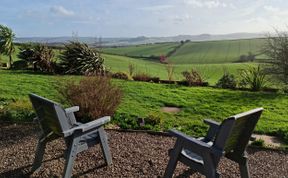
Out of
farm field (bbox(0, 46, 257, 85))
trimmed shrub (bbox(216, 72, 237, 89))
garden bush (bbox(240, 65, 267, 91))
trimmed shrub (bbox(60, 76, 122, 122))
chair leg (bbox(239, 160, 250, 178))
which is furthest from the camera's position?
farm field (bbox(0, 46, 257, 85))

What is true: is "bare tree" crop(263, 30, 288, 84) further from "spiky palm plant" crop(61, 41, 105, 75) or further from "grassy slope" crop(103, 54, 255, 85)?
"spiky palm plant" crop(61, 41, 105, 75)

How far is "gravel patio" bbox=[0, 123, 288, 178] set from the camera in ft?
14.5

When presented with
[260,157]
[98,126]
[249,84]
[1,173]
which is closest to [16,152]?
[1,173]

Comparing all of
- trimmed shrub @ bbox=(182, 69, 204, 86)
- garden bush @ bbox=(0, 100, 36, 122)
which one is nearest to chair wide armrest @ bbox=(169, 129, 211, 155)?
garden bush @ bbox=(0, 100, 36, 122)

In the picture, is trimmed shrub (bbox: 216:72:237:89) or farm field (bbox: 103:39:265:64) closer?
trimmed shrub (bbox: 216:72:237:89)

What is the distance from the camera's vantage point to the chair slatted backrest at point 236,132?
337 cm

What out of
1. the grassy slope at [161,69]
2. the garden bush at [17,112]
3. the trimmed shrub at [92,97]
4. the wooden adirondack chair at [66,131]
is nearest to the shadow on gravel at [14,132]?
the garden bush at [17,112]

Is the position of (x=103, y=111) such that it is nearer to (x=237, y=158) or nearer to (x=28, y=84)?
(x=237, y=158)

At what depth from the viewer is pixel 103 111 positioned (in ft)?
20.8

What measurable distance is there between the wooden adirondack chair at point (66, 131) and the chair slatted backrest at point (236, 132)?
1530mm

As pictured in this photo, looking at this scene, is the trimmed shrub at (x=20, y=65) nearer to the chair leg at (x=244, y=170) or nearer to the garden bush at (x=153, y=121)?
the garden bush at (x=153, y=121)

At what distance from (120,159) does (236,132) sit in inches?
71.8

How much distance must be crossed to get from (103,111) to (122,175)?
2.18 meters

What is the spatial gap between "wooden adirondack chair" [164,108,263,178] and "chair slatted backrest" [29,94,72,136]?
1247mm
